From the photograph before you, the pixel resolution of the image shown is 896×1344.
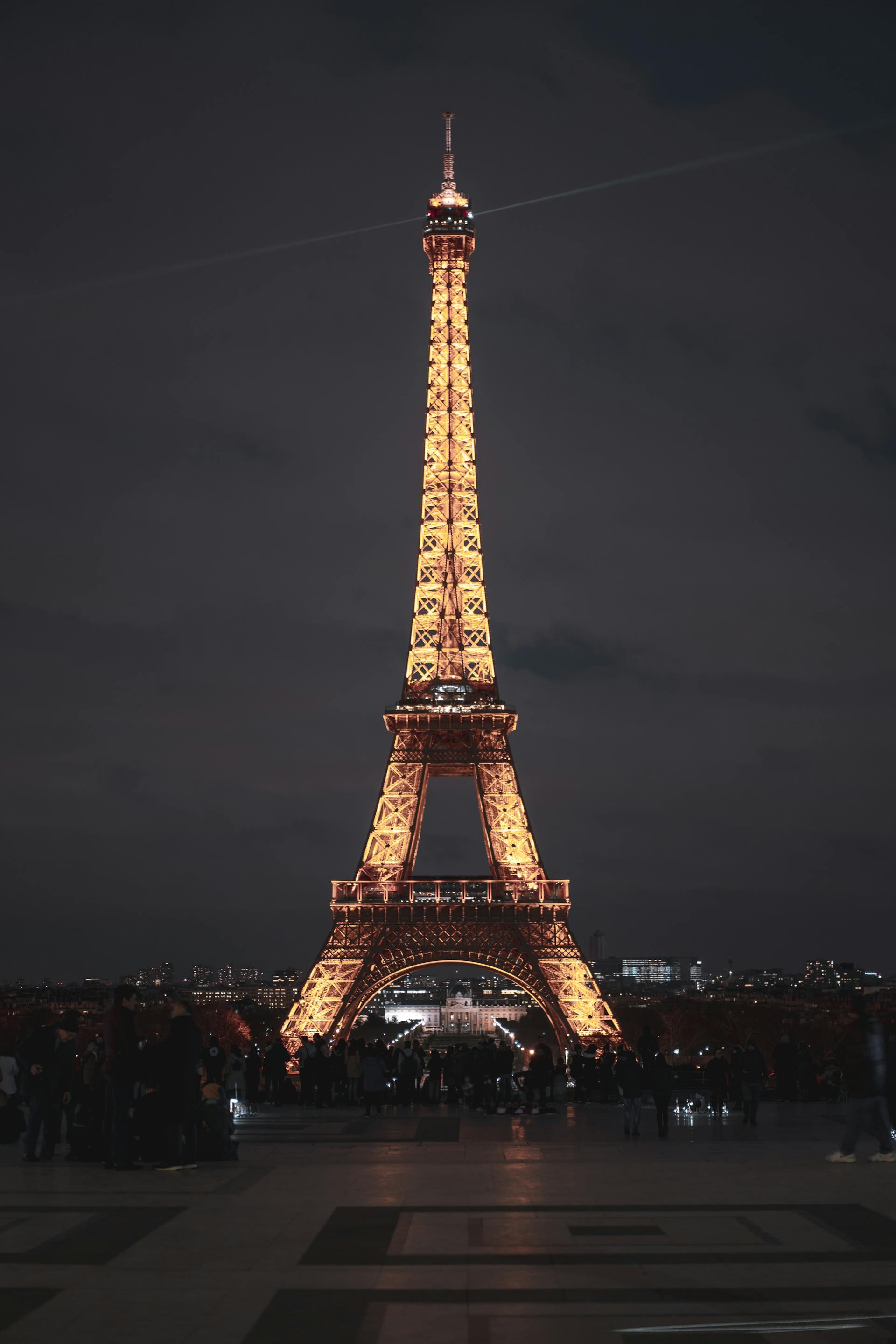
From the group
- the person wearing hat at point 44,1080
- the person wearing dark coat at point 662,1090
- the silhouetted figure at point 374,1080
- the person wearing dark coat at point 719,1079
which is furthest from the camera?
the silhouetted figure at point 374,1080

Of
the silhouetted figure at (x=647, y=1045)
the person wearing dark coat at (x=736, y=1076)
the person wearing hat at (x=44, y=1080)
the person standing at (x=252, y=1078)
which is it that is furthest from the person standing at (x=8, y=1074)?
the person standing at (x=252, y=1078)

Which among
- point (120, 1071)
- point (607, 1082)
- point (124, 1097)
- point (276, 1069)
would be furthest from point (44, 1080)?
point (607, 1082)

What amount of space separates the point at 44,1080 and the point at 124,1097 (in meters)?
1.70

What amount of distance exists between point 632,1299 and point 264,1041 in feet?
423

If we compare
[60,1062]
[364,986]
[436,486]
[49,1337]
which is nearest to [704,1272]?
[49,1337]

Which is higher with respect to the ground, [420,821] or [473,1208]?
[420,821]

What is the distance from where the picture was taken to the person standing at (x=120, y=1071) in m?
17.6

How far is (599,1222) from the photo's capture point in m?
13.9

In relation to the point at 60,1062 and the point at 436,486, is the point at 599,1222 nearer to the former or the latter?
the point at 60,1062

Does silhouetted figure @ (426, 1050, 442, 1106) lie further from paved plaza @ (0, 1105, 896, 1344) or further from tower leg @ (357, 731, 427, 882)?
tower leg @ (357, 731, 427, 882)

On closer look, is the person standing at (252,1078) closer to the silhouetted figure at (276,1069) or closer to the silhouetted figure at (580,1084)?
the silhouetted figure at (276,1069)

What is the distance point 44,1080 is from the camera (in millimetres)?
19031

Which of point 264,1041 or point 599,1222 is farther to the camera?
point 264,1041

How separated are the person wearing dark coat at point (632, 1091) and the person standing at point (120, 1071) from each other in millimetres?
8463
